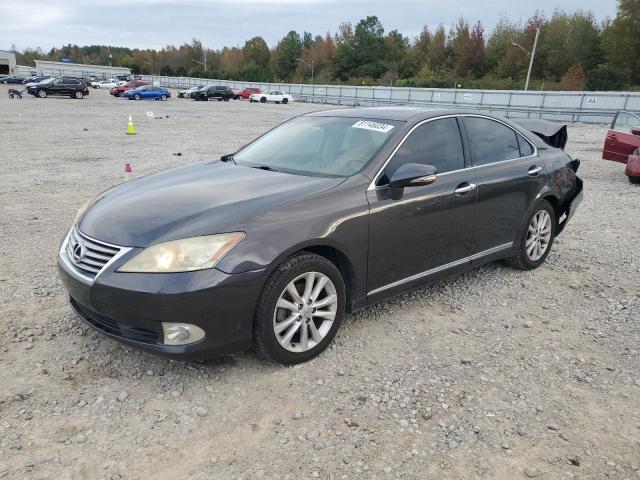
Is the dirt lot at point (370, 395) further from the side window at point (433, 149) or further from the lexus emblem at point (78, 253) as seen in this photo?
the side window at point (433, 149)

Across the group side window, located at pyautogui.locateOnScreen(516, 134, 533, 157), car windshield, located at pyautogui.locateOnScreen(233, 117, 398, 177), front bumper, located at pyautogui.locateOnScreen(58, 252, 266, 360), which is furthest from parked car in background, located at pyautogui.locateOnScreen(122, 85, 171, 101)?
front bumper, located at pyautogui.locateOnScreen(58, 252, 266, 360)

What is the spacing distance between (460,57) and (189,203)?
8543cm

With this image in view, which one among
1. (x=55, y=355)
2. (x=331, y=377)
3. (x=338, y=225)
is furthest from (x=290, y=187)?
(x=55, y=355)

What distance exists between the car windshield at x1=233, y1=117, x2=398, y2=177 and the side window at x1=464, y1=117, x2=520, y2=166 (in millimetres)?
864

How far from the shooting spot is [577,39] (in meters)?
66.2

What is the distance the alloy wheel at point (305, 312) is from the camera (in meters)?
3.31

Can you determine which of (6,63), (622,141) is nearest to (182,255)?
(622,141)

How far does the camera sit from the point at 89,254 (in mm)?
3234

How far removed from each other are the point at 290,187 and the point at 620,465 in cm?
248

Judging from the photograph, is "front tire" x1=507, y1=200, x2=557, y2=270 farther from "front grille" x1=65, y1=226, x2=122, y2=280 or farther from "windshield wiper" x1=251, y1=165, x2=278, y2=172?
"front grille" x1=65, y1=226, x2=122, y2=280

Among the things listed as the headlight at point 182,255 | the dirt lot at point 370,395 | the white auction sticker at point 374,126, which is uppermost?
the white auction sticker at point 374,126

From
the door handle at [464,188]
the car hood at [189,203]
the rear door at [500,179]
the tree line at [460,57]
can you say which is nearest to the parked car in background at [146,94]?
the tree line at [460,57]

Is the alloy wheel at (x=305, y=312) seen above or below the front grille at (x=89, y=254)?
below

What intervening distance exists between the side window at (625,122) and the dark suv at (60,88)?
42.4m
